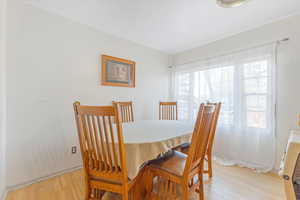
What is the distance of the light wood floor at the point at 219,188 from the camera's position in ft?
5.06

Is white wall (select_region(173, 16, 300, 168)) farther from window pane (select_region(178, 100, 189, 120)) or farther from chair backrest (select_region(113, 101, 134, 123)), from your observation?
chair backrest (select_region(113, 101, 134, 123))

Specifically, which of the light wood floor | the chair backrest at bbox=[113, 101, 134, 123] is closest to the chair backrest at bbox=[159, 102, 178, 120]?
the chair backrest at bbox=[113, 101, 134, 123]

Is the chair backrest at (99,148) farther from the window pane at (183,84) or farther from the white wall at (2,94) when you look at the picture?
the window pane at (183,84)

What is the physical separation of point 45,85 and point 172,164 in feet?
6.27

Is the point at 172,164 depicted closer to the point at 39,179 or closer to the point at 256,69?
the point at 39,179

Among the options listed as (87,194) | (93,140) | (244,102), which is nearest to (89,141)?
(93,140)

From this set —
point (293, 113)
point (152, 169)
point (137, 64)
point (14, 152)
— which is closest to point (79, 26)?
point (137, 64)

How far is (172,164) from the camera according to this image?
4.37ft

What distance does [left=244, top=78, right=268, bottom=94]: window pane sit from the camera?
7.07 ft

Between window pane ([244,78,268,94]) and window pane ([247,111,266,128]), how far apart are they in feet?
1.17

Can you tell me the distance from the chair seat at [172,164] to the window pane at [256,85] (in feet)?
5.62

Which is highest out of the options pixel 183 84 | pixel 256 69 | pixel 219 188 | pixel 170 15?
pixel 170 15

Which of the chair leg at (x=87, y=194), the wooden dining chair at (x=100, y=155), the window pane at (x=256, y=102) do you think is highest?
the window pane at (x=256, y=102)

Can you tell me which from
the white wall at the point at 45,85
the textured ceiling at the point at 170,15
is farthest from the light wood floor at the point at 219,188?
the textured ceiling at the point at 170,15
